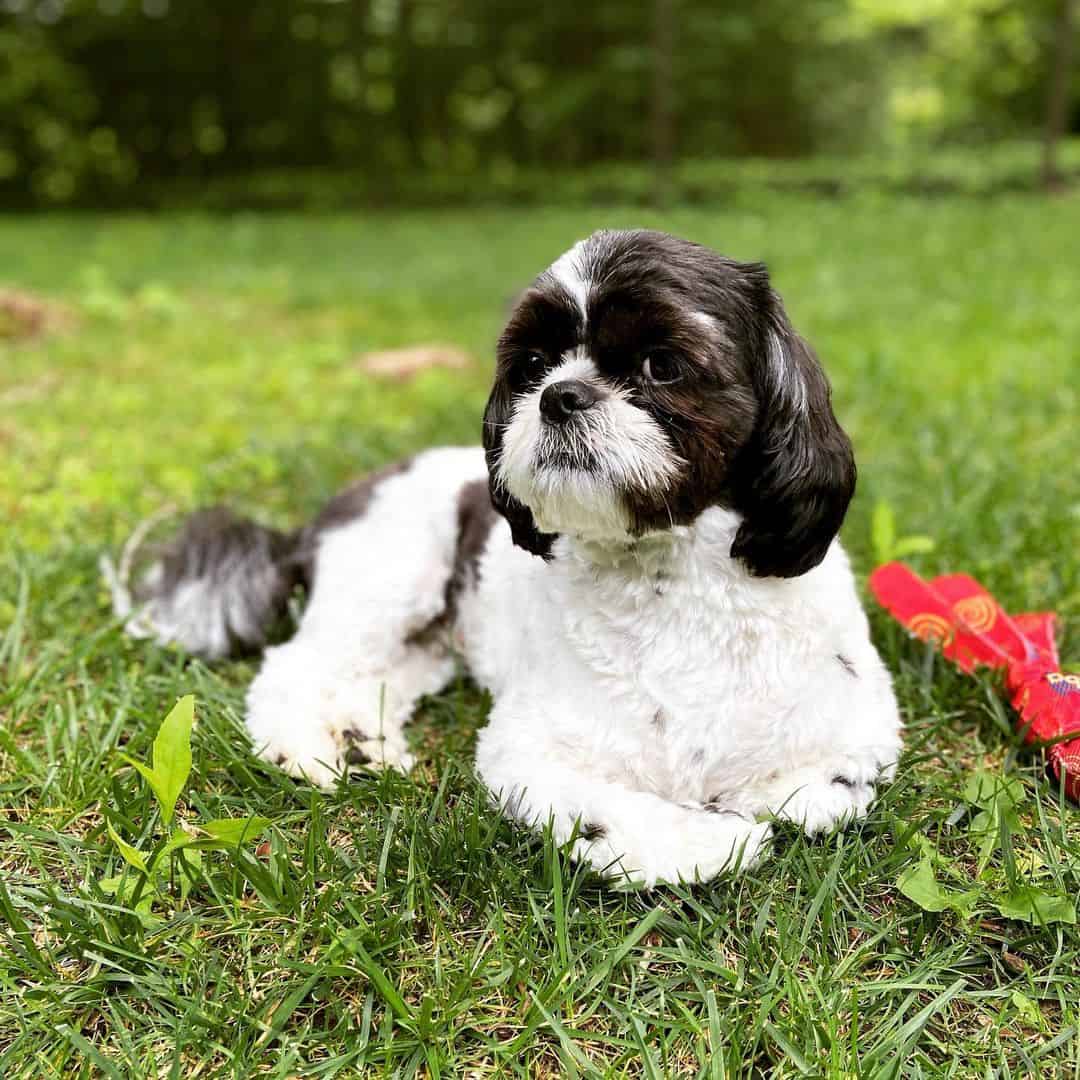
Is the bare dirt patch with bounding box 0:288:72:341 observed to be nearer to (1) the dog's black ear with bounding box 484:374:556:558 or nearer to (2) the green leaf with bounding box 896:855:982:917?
(1) the dog's black ear with bounding box 484:374:556:558

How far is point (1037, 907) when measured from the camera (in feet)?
6.73

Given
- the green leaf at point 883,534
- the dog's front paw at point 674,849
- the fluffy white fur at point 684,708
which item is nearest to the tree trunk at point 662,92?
the green leaf at point 883,534

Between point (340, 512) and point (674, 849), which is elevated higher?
A: point (340, 512)

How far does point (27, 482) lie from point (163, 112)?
72.3 feet

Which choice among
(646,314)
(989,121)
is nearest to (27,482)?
(646,314)

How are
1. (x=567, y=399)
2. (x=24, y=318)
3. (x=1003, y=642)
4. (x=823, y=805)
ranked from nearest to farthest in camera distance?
(x=567, y=399), (x=823, y=805), (x=1003, y=642), (x=24, y=318)

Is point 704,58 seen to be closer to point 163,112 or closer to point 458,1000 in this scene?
point 163,112

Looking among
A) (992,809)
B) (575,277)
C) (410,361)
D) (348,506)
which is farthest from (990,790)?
(410,361)

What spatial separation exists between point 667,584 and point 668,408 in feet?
1.35

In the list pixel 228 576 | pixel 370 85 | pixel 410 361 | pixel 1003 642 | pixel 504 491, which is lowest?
pixel 410 361

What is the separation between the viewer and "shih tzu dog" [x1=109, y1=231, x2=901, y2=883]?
2.06 m

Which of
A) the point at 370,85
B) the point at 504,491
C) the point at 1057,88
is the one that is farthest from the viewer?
the point at 370,85

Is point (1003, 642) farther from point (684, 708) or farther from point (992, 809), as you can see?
point (684, 708)

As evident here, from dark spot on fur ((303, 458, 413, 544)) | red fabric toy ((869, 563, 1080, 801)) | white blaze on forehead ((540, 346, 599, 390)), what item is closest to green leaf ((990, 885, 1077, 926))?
red fabric toy ((869, 563, 1080, 801))
